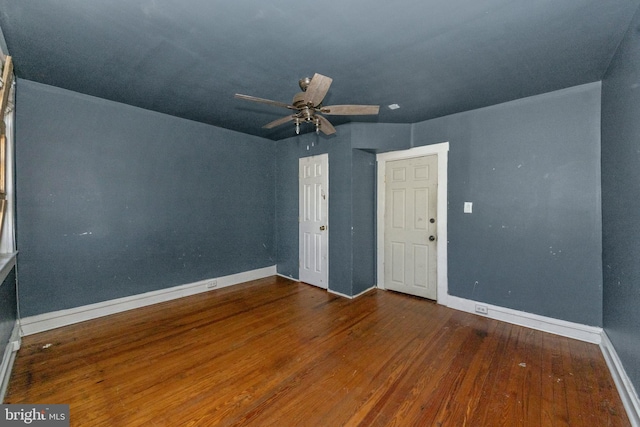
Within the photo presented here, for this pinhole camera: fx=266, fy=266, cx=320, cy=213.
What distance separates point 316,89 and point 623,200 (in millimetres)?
2367

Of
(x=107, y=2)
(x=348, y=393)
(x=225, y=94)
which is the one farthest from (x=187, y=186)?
(x=348, y=393)

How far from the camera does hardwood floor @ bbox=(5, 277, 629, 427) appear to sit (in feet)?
5.49

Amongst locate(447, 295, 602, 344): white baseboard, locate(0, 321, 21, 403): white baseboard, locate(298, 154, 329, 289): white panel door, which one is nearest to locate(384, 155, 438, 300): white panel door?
locate(447, 295, 602, 344): white baseboard

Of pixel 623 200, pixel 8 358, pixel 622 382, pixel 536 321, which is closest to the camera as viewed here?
pixel 622 382

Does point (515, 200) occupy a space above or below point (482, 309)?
above

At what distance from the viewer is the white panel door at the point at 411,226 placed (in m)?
3.61

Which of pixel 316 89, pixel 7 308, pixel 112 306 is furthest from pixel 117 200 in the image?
pixel 316 89

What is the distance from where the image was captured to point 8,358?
81.3 inches

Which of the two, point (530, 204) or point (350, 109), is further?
point (530, 204)

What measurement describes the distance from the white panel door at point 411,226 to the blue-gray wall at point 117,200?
236 centimetres

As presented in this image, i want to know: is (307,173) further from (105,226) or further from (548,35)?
(548,35)

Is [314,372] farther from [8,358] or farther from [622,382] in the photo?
[8,358]

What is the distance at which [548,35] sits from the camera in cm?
181

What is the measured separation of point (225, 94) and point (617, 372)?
13.5ft
